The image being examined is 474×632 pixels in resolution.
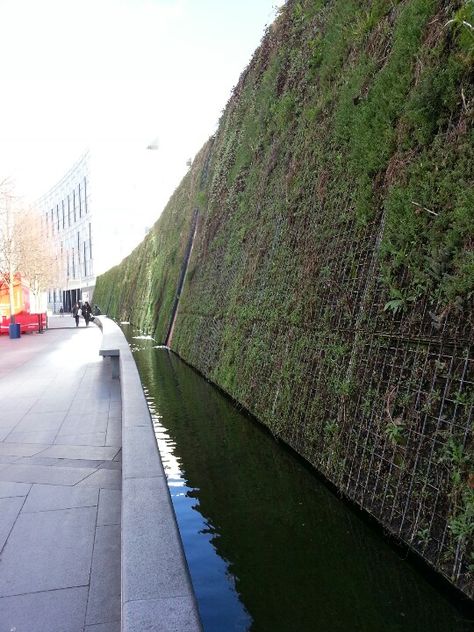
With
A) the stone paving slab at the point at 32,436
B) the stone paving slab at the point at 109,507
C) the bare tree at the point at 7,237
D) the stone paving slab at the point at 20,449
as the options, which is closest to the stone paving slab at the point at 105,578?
the stone paving slab at the point at 109,507

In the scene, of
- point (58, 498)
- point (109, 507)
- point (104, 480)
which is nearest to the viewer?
point (109, 507)

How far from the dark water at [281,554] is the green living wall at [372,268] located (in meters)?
0.21

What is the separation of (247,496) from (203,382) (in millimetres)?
5305

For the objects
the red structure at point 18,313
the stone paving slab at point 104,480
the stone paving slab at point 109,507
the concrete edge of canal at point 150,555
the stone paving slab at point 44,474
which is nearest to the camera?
the concrete edge of canal at point 150,555

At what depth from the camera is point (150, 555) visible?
2.60 metres

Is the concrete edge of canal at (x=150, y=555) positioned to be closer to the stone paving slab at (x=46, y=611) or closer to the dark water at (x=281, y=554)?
the stone paving slab at (x=46, y=611)

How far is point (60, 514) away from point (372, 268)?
298 cm

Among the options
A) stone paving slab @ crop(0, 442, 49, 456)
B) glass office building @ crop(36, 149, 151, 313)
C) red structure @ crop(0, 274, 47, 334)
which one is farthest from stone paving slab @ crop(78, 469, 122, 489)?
glass office building @ crop(36, 149, 151, 313)

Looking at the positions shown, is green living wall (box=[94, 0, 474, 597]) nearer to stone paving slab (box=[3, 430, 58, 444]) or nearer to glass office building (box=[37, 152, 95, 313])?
stone paving slab (box=[3, 430, 58, 444])

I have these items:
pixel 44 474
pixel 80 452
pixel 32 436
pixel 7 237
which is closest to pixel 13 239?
pixel 7 237

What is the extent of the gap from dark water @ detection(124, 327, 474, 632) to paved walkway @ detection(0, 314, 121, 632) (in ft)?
1.86

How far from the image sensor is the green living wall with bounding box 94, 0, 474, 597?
9.80ft

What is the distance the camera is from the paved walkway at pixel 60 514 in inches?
108

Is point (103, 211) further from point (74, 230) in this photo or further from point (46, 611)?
point (46, 611)
